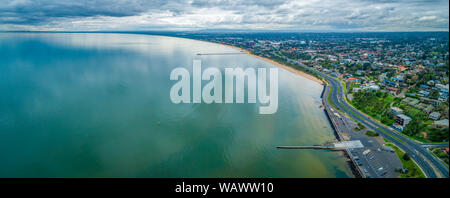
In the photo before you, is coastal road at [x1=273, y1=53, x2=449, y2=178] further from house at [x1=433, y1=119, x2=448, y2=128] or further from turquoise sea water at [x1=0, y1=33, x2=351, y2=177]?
turquoise sea water at [x1=0, y1=33, x2=351, y2=177]

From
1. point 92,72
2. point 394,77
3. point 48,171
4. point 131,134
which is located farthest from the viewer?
point 92,72

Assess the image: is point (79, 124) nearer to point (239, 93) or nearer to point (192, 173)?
point (192, 173)

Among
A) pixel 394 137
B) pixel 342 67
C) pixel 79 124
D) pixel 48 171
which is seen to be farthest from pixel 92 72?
pixel 342 67

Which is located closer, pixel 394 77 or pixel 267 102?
pixel 267 102

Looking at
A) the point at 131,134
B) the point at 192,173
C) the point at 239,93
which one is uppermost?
the point at 239,93

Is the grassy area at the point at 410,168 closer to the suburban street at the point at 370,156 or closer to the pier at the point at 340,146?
the suburban street at the point at 370,156

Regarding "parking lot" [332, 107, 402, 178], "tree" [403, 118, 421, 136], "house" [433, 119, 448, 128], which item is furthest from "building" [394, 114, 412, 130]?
"parking lot" [332, 107, 402, 178]

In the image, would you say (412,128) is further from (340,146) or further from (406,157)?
(340,146)

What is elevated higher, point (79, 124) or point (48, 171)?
point (79, 124)
